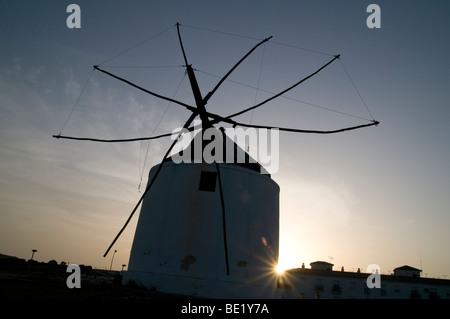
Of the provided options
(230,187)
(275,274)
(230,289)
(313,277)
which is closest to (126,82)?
(230,187)

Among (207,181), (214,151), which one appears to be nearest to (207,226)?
(207,181)

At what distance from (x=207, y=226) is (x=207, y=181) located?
193cm

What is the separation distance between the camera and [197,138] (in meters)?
13.4

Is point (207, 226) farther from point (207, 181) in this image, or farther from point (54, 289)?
point (54, 289)

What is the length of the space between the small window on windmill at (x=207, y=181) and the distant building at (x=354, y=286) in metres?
29.7

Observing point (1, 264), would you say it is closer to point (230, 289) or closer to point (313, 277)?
point (230, 289)

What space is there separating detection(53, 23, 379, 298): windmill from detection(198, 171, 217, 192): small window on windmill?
4cm

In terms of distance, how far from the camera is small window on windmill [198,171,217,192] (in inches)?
498

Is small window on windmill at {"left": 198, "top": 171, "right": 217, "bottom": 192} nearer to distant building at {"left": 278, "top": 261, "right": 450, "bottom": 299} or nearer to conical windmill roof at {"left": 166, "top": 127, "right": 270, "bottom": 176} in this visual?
conical windmill roof at {"left": 166, "top": 127, "right": 270, "bottom": 176}

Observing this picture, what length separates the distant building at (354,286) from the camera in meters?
38.2

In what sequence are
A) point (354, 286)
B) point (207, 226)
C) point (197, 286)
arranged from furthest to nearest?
point (354, 286), point (207, 226), point (197, 286)

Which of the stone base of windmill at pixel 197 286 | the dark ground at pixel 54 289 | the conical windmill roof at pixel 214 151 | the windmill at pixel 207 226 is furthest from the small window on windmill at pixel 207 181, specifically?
the dark ground at pixel 54 289

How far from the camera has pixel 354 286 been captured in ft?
129
